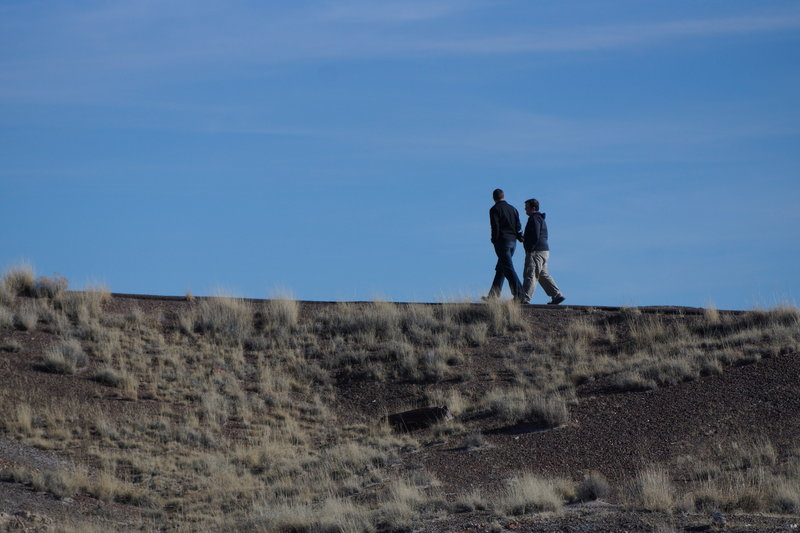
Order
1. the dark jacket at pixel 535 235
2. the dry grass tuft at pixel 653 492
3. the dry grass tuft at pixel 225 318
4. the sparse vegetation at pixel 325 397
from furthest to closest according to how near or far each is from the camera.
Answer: the dry grass tuft at pixel 225 318
the dark jacket at pixel 535 235
the sparse vegetation at pixel 325 397
the dry grass tuft at pixel 653 492

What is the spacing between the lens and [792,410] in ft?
56.3

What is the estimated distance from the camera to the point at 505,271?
23047 millimetres

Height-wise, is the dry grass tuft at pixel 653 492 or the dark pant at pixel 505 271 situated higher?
the dark pant at pixel 505 271

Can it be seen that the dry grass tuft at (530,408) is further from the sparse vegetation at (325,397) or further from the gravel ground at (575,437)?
the gravel ground at (575,437)

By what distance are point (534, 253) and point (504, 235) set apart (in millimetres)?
714

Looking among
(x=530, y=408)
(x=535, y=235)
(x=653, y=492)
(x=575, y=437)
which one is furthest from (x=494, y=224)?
(x=653, y=492)

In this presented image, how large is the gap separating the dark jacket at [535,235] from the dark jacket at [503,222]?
0.27 m

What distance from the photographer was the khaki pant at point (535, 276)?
2291 centimetres

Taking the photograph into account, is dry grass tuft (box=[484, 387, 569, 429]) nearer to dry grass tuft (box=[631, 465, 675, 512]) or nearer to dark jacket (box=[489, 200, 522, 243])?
dry grass tuft (box=[631, 465, 675, 512])

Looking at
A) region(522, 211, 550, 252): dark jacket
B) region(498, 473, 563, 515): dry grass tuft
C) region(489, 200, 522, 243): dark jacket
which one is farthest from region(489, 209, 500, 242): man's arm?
region(498, 473, 563, 515): dry grass tuft

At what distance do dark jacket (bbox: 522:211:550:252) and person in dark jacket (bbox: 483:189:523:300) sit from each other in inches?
10.2

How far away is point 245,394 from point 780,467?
10.2m

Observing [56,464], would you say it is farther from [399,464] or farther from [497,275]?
[497,275]

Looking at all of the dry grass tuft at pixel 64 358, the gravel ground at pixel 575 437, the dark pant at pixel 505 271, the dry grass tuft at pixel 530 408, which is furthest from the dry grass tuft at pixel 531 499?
the dry grass tuft at pixel 64 358
